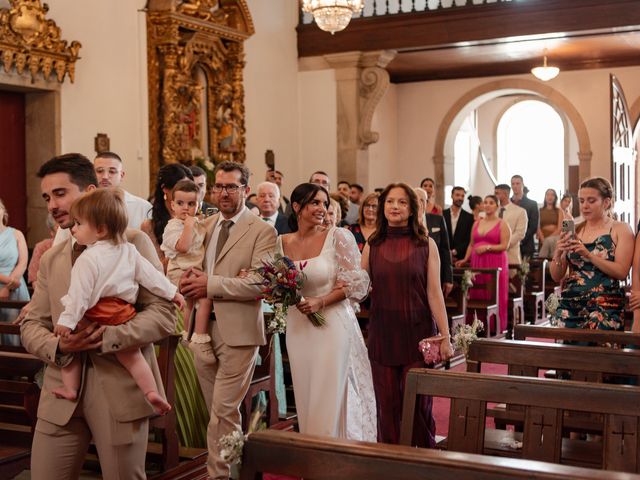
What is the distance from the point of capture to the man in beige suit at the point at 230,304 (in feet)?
14.7

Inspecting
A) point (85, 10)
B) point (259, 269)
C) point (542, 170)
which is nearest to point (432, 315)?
point (259, 269)

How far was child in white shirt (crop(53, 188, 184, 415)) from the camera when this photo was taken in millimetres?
3047

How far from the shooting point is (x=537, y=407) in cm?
305

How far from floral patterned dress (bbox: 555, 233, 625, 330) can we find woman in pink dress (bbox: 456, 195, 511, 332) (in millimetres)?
5006

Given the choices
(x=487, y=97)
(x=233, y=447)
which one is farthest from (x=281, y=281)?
(x=487, y=97)

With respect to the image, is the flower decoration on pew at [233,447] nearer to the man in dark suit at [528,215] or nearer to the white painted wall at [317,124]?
the man in dark suit at [528,215]

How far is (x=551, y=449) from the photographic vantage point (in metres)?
3.04

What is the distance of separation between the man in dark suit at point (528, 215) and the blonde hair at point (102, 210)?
1071 centimetres

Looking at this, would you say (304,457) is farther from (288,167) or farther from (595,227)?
(288,167)

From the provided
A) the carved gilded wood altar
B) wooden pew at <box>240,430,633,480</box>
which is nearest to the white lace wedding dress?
wooden pew at <box>240,430,633,480</box>

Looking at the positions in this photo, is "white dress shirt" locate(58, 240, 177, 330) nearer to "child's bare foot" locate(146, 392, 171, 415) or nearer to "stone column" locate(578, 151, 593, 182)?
"child's bare foot" locate(146, 392, 171, 415)

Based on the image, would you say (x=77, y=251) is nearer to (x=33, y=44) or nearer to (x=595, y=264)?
(x=595, y=264)

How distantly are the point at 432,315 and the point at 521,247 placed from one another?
8835 mm

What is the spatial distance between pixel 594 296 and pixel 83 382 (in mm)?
3321
